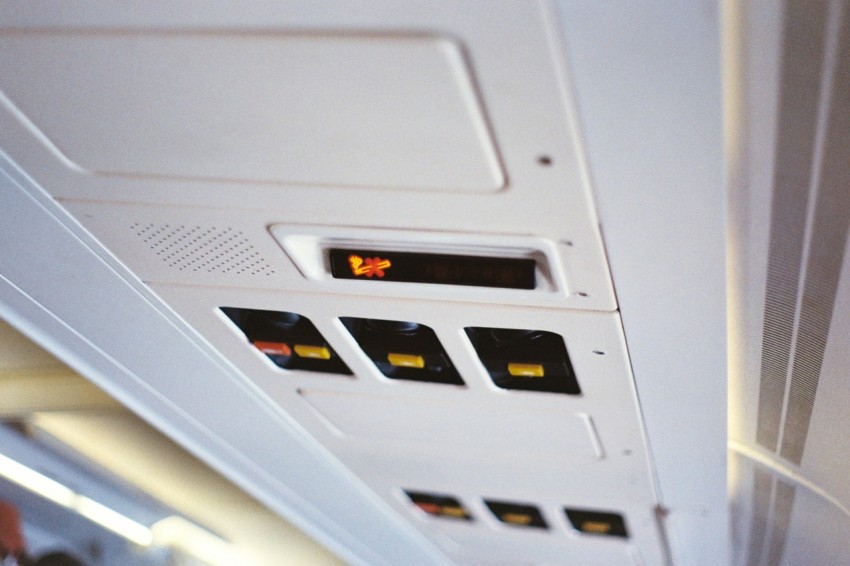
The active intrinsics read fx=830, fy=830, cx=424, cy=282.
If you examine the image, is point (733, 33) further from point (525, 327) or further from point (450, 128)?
point (525, 327)

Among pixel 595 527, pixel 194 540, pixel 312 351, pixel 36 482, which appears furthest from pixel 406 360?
pixel 194 540

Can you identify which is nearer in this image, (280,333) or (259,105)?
(259,105)

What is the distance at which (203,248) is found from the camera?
6.31 ft

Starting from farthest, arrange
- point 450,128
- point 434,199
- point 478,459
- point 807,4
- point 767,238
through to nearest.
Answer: point 478,459
point 767,238
point 434,199
point 450,128
point 807,4

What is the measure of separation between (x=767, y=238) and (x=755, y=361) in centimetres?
75

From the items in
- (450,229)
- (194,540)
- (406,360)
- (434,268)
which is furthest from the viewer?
(194,540)

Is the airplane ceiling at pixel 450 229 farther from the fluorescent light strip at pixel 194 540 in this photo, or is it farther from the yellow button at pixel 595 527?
the fluorescent light strip at pixel 194 540

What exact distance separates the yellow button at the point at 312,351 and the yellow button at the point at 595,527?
1.70m

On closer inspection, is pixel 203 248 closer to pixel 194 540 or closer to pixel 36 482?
pixel 36 482

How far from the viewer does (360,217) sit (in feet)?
5.49

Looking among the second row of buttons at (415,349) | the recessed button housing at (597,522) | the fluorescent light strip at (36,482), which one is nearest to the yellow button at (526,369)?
the second row of buttons at (415,349)

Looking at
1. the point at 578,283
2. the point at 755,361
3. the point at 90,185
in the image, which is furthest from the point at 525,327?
the point at 90,185

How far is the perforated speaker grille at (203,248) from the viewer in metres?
1.85

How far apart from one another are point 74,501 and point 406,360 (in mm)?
2226
